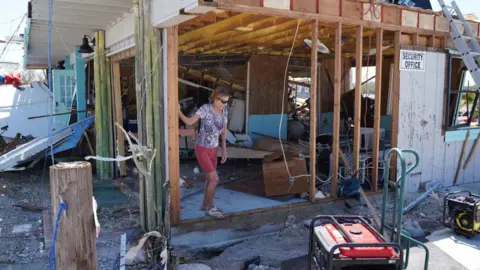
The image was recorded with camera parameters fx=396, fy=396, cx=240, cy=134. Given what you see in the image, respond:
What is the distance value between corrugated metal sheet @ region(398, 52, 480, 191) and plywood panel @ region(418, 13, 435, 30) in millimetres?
479

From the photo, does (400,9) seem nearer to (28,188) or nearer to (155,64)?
(155,64)

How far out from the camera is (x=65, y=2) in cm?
605

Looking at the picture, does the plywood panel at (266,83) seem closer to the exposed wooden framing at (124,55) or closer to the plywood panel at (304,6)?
the exposed wooden framing at (124,55)

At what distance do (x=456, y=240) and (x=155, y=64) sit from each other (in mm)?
4554

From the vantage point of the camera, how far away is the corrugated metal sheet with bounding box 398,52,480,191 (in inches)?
271

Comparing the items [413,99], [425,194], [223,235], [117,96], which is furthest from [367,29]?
[117,96]

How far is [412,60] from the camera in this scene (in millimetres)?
6844

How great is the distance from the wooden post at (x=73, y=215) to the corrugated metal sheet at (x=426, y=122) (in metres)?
5.91

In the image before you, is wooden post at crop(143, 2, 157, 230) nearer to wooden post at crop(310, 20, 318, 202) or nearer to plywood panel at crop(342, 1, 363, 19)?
wooden post at crop(310, 20, 318, 202)

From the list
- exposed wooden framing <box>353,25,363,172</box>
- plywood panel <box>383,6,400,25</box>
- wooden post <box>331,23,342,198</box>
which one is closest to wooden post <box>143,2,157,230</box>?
wooden post <box>331,23,342,198</box>

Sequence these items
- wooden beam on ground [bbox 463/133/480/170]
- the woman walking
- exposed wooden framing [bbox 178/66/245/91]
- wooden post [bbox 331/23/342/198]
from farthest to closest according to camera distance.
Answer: exposed wooden framing [bbox 178/66/245/91]
wooden beam on ground [bbox 463/133/480/170]
wooden post [bbox 331/23/342/198]
the woman walking

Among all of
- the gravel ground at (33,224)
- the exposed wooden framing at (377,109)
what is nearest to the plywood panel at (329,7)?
the exposed wooden framing at (377,109)

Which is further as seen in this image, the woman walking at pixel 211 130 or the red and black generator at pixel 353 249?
the woman walking at pixel 211 130

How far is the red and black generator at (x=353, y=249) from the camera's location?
2863 mm
